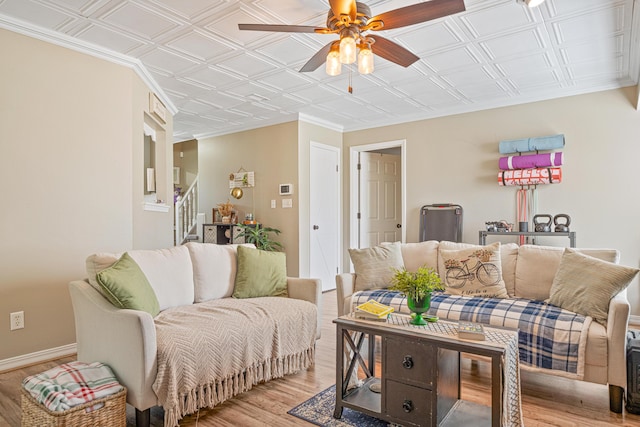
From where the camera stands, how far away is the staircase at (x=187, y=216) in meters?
7.05

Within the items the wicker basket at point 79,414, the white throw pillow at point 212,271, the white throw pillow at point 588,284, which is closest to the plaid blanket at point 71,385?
the wicker basket at point 79,414

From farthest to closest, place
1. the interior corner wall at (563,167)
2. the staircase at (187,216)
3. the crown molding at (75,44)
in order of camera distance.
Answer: the staircase at (187,216) < the interior corner wall at (563,167) < the crown molding at (75,44)

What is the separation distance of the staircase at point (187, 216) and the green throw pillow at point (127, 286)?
4.72 metres

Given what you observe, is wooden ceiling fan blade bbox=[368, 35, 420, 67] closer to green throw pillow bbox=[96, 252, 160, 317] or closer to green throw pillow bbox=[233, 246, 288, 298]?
green throw pillow bbox=[233, 246, 288, 298]

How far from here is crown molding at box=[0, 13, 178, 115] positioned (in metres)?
2.90

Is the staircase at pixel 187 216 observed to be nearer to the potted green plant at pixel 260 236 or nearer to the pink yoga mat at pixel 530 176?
the potted green plant at pixel 260 236

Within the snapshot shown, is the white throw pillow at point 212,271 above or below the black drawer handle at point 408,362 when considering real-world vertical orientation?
above

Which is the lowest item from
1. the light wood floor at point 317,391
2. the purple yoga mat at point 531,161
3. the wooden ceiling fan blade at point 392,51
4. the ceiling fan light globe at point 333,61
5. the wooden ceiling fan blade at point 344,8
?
the light wood floor at point 317,391

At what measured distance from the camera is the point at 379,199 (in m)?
6.52

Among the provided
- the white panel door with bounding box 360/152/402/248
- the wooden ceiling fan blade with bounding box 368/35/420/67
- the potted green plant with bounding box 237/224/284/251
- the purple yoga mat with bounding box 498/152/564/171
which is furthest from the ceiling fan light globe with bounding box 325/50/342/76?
the white panel door with bounding box 360/152/402/248

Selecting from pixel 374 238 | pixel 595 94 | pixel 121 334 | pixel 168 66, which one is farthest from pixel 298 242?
pixel 595 94

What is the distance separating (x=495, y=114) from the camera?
197 inches

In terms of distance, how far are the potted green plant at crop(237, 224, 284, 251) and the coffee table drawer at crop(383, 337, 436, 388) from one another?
3.75m

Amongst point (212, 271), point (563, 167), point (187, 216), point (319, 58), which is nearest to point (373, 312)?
point (212, 271)
